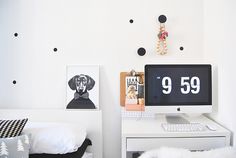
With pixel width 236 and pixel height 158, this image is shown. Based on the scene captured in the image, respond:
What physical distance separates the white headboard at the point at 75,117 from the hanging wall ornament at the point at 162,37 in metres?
0.77

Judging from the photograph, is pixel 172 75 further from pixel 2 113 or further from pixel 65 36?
pixel 2 113

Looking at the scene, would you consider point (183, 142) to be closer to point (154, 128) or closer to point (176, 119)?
point (154, 128)

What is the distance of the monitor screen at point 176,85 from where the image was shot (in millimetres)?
2029

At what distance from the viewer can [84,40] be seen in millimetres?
2316

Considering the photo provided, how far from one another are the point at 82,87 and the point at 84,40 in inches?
16.6

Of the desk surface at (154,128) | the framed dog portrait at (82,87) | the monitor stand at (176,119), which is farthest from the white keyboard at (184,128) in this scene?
the framed dog portrait at (82,87)

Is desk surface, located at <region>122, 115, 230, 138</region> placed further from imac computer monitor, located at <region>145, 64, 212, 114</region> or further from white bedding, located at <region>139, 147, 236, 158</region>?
white bedding, located at <region>139, 147, 236, 158</region>

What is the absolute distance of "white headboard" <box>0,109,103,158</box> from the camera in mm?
2242

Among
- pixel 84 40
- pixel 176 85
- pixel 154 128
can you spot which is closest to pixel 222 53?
pixel 176 85

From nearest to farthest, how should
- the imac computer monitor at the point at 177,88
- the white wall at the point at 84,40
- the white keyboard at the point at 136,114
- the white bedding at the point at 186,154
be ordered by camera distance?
the white bedding at the point at 186,154 < the imac computer monitor at the point at 177,88 < the white keyboard at the point at 136,114 < the white wall at the point at 84,40

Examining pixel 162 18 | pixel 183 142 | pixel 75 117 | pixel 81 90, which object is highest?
pixel 162 18

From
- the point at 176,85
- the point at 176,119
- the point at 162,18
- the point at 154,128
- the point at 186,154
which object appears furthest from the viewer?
the point at 162,18

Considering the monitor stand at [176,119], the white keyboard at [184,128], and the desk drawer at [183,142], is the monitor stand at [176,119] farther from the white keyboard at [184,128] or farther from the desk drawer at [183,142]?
the desk drawer at [183,142]

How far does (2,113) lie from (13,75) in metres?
0.35
